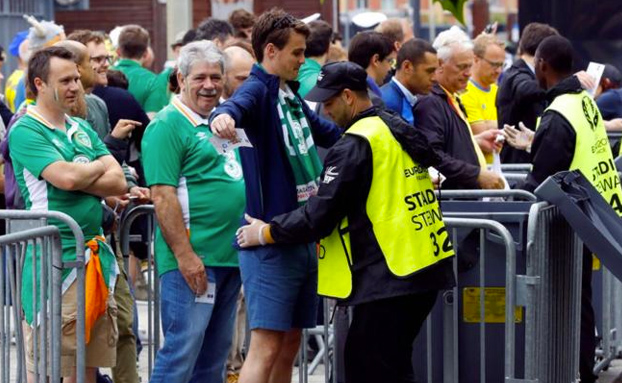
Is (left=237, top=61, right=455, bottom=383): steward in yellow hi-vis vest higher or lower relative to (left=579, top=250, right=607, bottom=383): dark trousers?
higher

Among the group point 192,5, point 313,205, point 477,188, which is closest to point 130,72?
point 477,188

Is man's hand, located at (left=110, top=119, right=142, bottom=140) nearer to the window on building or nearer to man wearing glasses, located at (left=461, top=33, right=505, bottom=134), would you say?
man wearing glasses, located at (left=461, top=33, right=505, bottom=134)

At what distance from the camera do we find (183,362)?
634 cm

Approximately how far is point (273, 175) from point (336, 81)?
1.74 feet

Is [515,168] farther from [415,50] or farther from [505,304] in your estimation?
[505,304]

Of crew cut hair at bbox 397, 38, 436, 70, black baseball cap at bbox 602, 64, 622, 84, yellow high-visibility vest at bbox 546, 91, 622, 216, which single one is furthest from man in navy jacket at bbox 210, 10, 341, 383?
black baseball cap at bbox 602, 64, 622, 84

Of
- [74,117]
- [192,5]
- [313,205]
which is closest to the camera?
[313,205]

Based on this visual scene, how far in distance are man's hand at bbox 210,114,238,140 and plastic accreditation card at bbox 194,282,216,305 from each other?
897 mm

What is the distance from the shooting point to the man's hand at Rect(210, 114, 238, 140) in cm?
569

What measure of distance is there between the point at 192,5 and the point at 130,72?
682 inches

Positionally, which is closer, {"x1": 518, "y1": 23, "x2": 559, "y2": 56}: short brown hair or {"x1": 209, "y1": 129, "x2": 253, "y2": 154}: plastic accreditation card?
{"x1": 209, "y1": 129, "x2": 253, "y2": 154}: plastic accreditation card

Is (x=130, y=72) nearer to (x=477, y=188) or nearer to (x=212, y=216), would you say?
(x=477, y=188)

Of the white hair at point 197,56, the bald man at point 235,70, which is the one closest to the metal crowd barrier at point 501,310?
the white hair at point 197,56

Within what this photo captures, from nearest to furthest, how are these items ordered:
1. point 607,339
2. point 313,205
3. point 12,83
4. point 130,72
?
point 313,205
point 607,339
point 130,72
point 12,83
